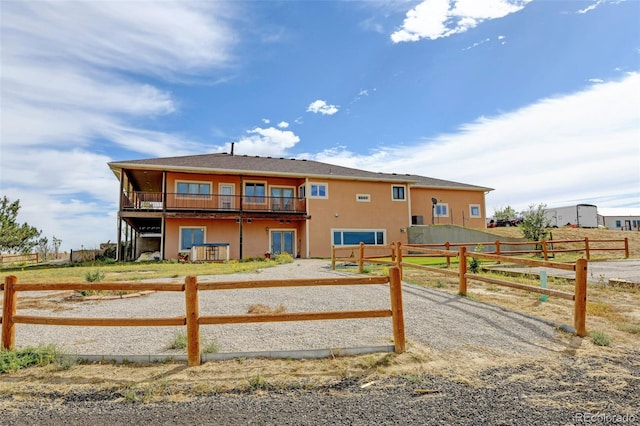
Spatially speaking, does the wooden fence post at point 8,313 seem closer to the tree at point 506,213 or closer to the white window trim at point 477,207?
the white window trim at point 477,207

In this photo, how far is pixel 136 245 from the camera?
2964cm

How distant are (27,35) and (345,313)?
495 inches

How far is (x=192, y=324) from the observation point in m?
4.36

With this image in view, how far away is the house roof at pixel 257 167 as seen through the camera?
21827mm

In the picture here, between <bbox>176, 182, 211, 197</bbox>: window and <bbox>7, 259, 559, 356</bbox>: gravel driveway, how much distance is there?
15803 mm

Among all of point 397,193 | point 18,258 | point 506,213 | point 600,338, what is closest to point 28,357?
point 600,338

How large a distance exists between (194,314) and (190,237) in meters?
19.8

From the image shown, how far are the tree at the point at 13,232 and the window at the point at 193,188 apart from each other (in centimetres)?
1519

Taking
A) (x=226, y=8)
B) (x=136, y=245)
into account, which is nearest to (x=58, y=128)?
(x=226, y=8)

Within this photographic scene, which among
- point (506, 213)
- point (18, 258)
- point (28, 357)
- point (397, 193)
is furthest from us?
point (506, 213)

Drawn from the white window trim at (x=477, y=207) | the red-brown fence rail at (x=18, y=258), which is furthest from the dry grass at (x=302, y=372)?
the red-brown fence rail at (x=18, y=258)

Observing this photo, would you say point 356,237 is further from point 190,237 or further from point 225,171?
point 190,237

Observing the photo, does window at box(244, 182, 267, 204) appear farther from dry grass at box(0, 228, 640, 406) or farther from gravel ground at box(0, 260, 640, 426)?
dry grass at box(0, 228, 640, 406)

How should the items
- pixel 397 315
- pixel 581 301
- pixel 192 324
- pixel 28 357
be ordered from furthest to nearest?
pixel 581 301 → pixel 397 315 → pixel 28 357 → pixel 192 324
